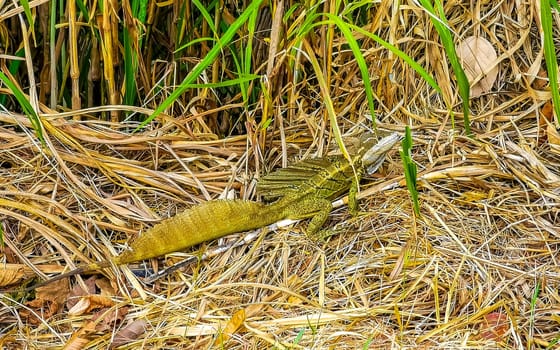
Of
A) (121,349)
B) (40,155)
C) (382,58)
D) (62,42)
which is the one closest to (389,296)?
(121,349)

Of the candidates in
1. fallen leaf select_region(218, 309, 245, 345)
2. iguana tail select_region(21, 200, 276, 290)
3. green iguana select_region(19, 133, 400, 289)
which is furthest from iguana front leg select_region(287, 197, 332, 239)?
fallen leaf select_region(218, 309, 245, 345)

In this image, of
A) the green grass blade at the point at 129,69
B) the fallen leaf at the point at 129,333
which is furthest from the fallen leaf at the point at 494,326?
the green grass blade at the point at 129,69

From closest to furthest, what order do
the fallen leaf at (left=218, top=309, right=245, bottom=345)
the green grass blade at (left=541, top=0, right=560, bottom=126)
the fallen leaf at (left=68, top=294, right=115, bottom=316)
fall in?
the green grass blade at (left=541, top=0, right=560, bottom=126)
the fallen leaf at (left=218, top=309, right=245, bottom=345)
the fallen leaf at (left=68, top=294, right=115, bottom=316)

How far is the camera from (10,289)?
2.76 metres

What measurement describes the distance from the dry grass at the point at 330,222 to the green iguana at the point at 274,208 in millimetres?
61

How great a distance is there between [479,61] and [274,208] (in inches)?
38.3

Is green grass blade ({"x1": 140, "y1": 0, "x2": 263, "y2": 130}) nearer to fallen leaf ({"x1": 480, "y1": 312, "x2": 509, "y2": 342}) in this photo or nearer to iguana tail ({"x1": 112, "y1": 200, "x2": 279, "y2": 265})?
iguana tail ({"x1": 112, "y1": 200, "x2": 279, "y2": 265})

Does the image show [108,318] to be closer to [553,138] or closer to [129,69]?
[129,69]

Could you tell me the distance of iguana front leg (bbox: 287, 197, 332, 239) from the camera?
3.03m

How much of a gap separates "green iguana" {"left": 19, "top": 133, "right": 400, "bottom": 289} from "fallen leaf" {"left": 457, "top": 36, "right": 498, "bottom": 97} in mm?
410

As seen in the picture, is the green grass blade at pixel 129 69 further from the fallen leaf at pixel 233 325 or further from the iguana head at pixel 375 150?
the fallen leaf at pixel 233 325

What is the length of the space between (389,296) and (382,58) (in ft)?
3.45

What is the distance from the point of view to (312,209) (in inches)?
121

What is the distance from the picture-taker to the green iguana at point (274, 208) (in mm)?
2863
